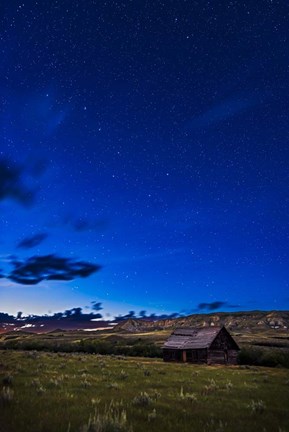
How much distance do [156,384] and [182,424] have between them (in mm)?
9875

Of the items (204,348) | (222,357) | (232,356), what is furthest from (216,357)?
(232,356)

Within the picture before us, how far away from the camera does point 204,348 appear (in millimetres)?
49750

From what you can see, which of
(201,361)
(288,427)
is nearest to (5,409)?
(288,427)

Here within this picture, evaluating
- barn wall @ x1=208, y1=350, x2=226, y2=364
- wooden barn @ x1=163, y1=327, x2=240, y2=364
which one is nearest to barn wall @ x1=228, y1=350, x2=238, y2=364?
wooden barn @ x1=163, y1=327, x2=240, y2=364

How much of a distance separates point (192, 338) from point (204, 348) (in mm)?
4860

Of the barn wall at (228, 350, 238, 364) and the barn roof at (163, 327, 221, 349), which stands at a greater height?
the barn roof at (163, 327, 221, 349)

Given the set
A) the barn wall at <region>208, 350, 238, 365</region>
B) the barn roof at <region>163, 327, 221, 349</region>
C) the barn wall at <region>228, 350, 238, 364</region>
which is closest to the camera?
the barn wall at <region>208, 350, 238, 365</region>

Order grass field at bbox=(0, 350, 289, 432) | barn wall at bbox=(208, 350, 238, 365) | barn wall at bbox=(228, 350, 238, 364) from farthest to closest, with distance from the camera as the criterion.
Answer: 1. barn wall at bbox=(228, 350, 238, 364)
2. barn wall at bbox=(208, 350, 238, 365)
3. grass field at bbox=(0, 350, 289, 432)

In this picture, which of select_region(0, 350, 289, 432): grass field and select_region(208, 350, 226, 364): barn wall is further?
select_region(208, 350, 226, 364): barn wall

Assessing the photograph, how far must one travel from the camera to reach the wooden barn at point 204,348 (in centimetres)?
5012

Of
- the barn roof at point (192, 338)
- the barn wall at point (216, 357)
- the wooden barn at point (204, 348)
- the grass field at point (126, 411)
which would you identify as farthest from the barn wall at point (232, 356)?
the grass field at point (126, 411)

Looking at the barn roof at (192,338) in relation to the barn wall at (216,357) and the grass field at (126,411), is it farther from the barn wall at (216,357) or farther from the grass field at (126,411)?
the grass field at (126,411)

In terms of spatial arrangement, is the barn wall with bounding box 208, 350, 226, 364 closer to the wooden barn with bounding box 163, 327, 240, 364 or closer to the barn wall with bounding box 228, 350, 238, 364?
the wooden barn with bounding box 163, 327, 240, 364

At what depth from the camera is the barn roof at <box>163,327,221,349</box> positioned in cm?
5116
